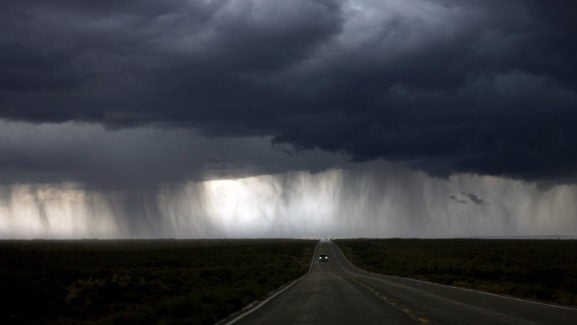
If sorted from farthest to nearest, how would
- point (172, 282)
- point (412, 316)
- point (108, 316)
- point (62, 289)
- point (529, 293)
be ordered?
1. point (172, 282)
2. point (62, 289)
3. point (529, 293)
4. point (108, 316)
5. point (412, 316)

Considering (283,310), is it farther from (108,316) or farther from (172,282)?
(172,282)

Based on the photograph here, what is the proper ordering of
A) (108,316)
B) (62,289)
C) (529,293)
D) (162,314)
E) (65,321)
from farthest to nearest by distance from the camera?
(62,289) → (529,293) → (108,316) → (65,321) → (162,314)

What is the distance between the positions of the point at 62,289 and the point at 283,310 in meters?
17.3

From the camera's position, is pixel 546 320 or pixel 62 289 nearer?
pixel 546 320

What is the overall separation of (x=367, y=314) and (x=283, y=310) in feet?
12.5

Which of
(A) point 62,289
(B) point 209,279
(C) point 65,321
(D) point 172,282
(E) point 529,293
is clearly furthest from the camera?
(B) point 209,279

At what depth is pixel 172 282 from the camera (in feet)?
153

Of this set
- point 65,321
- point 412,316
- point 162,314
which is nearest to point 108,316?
point 65,321

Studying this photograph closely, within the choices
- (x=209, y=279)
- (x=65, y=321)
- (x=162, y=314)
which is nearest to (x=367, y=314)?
(x=162, y=314)

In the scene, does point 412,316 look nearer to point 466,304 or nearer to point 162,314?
point 466,304

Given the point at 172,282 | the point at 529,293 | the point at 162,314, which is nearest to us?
the point at 162,314

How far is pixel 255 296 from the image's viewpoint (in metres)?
32.0

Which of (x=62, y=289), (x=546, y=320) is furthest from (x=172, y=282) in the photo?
(x=546, y=320)

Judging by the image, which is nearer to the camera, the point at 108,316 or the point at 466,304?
the point at 466,304
